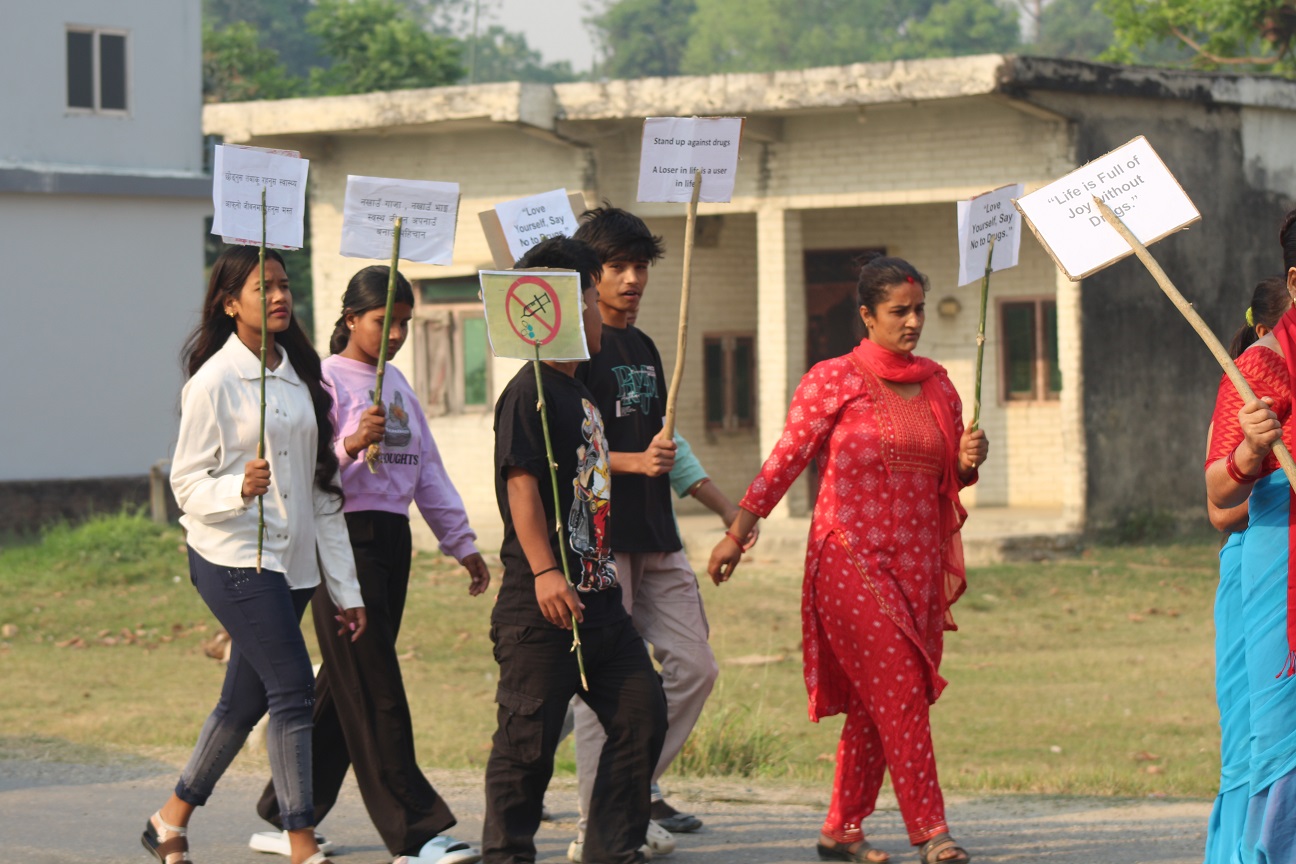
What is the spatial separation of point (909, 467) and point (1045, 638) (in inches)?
254

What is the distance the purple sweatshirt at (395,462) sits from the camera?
17.9ft

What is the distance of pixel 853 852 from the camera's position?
545 centimetres

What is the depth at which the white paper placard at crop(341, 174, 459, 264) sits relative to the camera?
5.49 metres

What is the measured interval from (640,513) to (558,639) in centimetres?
78

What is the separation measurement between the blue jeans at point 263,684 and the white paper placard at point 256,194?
36.3 inches

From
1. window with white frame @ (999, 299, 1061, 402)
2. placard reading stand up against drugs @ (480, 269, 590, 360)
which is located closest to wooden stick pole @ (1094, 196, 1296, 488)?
placard reading stand up against drugs @ (480, 269, 590, 360)

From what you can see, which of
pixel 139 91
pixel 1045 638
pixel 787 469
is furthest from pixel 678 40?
pixel 787 469

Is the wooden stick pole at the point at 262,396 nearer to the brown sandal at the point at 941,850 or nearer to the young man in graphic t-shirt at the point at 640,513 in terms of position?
the young man in graphic t-shirt at the point at 640,513

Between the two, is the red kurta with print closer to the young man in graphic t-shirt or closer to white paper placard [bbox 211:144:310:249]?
the young man in graphic t-shirt

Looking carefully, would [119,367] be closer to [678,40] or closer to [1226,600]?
[1226,600]

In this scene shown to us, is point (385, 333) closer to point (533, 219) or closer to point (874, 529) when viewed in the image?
point (533, 219)

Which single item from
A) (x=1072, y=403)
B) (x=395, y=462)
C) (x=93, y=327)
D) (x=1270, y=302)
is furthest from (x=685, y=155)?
(x=93, y=327)

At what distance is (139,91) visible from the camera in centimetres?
Answer: 2031

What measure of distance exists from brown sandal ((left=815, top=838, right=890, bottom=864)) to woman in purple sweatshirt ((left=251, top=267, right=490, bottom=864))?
105 centimetres
